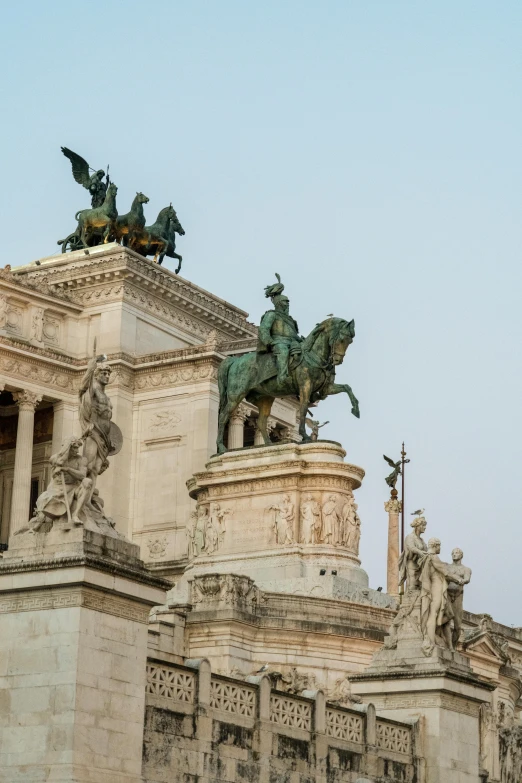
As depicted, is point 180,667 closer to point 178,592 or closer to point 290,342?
point 178,592

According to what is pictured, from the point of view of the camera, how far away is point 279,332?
51.3 metres

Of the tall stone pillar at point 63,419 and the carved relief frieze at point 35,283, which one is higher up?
the carved relief frieze at point 35,283

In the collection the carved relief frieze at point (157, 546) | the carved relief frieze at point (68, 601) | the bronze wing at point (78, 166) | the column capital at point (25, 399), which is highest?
the bronze wing at point (78, 166)

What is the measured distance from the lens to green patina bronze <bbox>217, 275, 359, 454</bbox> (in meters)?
50.3

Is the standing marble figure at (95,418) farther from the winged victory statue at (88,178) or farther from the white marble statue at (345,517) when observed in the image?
the winged victory statue at (88,178)

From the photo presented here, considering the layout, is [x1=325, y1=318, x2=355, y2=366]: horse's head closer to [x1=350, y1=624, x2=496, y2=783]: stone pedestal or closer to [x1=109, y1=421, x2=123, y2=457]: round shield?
[x1=350, y1=624, x2=496, y2=783]: stone pedestal

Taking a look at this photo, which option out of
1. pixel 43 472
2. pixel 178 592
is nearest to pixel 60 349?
pixel 43 472

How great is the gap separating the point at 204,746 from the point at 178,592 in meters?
20.2

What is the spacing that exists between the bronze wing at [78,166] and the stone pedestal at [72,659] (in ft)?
229

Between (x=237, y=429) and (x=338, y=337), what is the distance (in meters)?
30.5

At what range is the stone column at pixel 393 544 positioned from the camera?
6688 cm

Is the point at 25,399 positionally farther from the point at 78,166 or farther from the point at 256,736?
the point at 256,736

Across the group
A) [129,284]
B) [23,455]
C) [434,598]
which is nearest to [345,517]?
[434,598]

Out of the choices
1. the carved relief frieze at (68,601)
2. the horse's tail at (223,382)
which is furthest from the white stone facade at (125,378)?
the carved relief frieze at (68,601)
